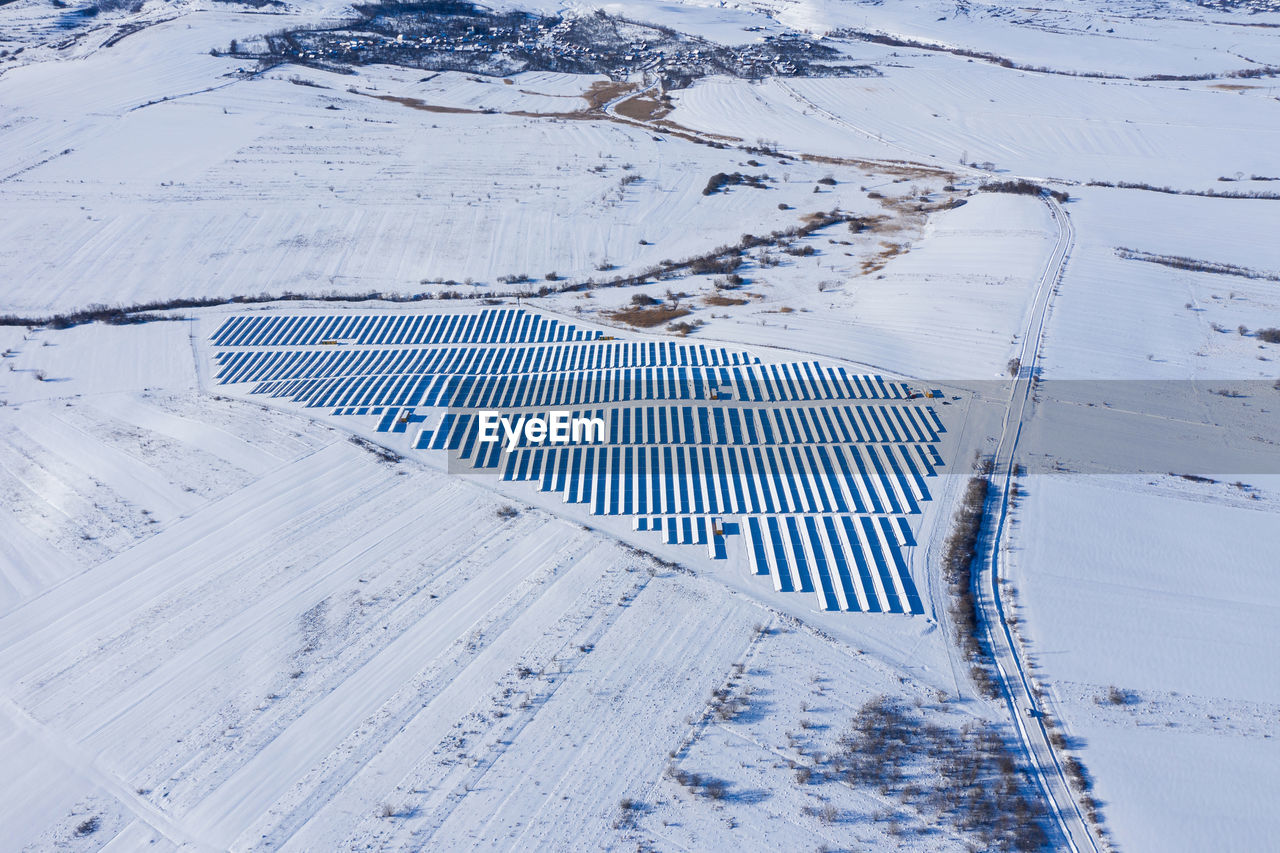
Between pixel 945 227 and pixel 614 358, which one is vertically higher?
pixel 945 227

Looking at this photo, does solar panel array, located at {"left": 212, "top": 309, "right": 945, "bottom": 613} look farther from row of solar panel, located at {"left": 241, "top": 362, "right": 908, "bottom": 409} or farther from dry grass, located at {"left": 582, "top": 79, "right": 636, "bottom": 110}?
dry grass, located at {"left": 582, "top": 79, "right": 636, "bottom": 110}

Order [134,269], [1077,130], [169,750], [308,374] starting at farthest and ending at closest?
[1077,130] → [134,269] → [308,374] → [169,750]

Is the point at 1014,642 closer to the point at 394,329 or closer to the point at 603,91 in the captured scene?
the point at 394,329

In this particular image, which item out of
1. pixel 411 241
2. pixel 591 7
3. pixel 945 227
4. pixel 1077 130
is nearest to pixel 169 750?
pixel 411 241

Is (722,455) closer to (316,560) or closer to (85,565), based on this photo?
(316,560)

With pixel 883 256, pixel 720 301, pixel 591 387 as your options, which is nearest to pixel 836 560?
pixel 591 387
